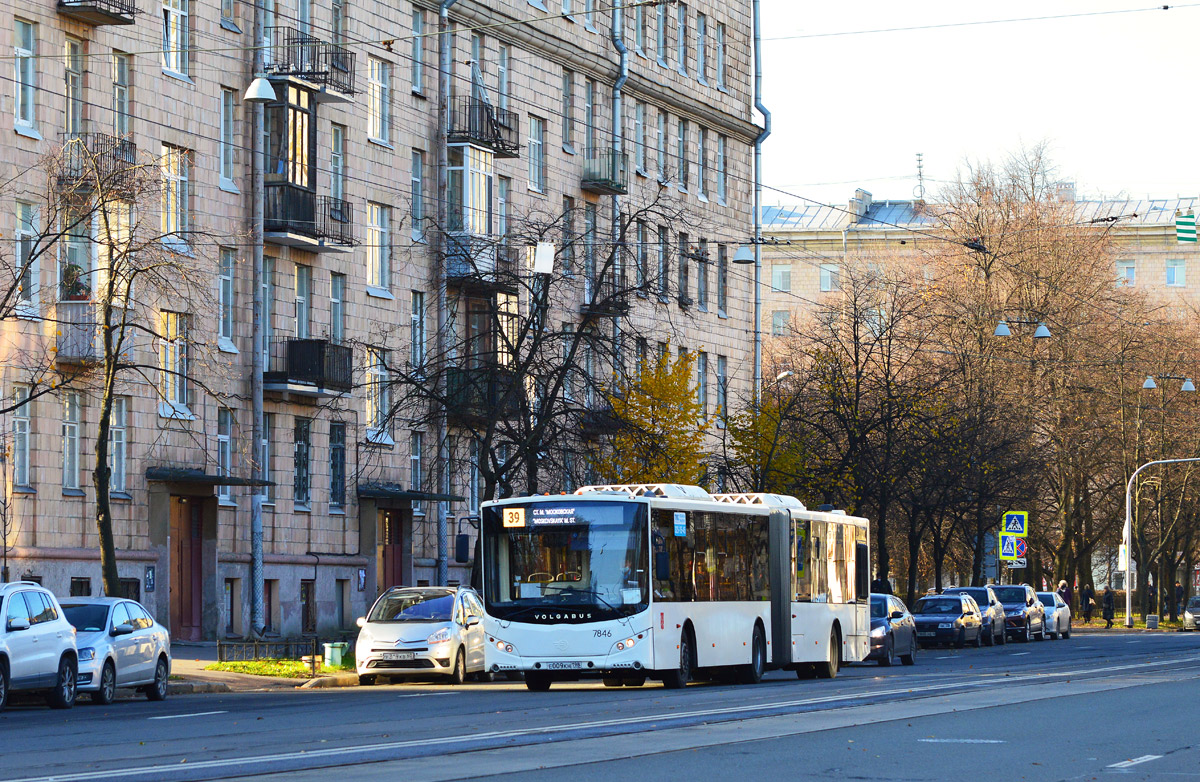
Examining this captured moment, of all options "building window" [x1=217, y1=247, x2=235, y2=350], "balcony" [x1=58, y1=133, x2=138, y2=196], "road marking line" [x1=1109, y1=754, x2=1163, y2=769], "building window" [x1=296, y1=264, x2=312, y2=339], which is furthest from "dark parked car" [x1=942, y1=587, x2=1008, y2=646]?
"road marking line" [x1=1109, y1=754, x2=1163, y2=769]

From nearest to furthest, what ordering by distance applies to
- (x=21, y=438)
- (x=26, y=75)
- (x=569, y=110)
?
(x=21, y=438) → (x=26, y=75) → (x=569, y=110)

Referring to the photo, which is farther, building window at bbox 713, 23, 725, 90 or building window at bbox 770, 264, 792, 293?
building window at bbox 770, 264, 792, 293

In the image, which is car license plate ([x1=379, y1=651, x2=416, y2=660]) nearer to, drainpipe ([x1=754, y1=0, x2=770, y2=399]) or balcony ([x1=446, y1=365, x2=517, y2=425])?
balcony ([x1=446, y1=365, x2=517, y2=425])

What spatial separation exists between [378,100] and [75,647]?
26.3 metres

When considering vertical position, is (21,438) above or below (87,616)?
above

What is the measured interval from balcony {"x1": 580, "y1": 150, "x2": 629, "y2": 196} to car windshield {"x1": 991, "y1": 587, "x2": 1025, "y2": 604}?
16.8m

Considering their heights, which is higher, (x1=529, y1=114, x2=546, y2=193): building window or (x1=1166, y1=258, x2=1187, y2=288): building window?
(x1=1166, y1=258, x2=1187, y2=288): building window

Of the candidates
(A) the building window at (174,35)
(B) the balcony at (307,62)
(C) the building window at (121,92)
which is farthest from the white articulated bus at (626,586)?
(B) the balcony at (307,62)

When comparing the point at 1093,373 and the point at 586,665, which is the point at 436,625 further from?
the point at 1093,373

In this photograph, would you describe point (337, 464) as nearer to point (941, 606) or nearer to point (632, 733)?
point (941, 606)

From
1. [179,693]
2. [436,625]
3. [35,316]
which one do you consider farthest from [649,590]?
[35,316]

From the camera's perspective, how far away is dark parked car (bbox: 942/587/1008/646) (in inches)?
2176

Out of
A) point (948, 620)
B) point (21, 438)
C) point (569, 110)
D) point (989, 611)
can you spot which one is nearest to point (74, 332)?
point (21, 438)

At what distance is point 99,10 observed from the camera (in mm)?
37281
